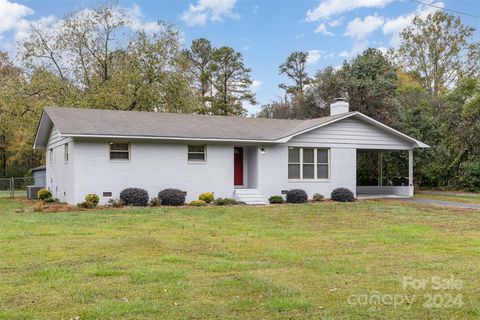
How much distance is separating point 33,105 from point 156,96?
778 cm

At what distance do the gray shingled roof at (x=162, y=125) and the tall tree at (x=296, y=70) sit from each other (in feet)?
90.0

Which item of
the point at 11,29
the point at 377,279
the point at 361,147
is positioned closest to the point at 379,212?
the point at 361,147

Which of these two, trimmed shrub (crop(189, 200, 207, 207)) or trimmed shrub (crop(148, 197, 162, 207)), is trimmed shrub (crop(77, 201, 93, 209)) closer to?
trimmed shrub (crop(148, 197, 162, 207))

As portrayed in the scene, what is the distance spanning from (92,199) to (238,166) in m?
6.94

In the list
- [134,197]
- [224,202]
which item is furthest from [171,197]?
[224,202]

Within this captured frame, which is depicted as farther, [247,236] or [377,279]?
[247,236]

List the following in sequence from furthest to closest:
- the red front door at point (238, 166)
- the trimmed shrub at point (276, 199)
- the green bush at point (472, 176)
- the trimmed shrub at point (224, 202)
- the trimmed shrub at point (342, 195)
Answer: the green bush at point (472, 176) → the red front door at point (238, 166) → the trimmed shrub at point (342, 195) → the trimmed shrub at point (276, 199) → the trimmed shrub at point (224, 202)

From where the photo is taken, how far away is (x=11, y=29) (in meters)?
34.0

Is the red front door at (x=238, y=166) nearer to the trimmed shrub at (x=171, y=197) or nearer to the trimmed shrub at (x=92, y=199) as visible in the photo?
the trimmed shrub at (x=171, y=197)

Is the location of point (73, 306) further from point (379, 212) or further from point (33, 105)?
point (33, 105)

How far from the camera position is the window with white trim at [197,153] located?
64.6ft

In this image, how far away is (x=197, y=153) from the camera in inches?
781

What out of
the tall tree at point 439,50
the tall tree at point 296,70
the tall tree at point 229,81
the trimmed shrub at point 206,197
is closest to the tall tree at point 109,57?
the tall tree at point 229,81

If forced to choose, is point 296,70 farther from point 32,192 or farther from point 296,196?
point 32,192
